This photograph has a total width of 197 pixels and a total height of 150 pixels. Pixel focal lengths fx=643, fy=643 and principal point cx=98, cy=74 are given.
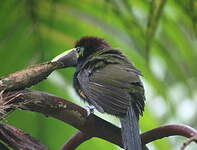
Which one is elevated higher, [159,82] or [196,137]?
[196,137]

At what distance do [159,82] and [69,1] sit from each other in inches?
23.3

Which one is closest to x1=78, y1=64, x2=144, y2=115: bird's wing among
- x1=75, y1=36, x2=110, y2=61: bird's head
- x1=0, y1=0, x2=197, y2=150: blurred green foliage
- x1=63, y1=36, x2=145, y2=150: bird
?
x1=63, y1=36, x2=145, y2=150: bird

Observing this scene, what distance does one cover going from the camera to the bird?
6.34 feet

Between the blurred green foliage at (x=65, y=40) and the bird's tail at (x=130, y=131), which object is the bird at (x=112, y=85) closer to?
the bird's tail at (x=130, y=131)

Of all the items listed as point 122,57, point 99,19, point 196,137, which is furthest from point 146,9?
point 196,137

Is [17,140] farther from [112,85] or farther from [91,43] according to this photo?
[91,43]

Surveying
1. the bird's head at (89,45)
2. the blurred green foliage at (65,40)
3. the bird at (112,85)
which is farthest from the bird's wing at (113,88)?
the blurred green foliage at (65,40)

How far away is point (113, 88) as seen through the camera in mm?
2115

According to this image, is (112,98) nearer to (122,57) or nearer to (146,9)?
(122,57)

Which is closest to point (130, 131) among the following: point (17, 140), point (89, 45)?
point (17, 140)

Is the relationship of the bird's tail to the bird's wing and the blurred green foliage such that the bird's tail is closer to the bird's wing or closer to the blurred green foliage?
the bird's wing

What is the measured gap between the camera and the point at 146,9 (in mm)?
2951

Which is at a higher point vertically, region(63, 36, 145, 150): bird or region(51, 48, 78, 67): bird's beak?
region(51, 48, 78, 67): bird's beak

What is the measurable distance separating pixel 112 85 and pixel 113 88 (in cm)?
3
